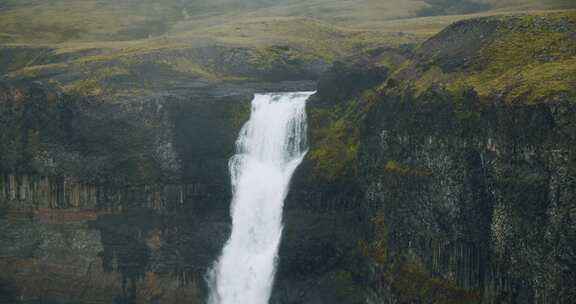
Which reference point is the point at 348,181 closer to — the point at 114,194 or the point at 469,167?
the point at 469,167

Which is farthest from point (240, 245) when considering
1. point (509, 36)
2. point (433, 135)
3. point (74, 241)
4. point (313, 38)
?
point (313, 38)

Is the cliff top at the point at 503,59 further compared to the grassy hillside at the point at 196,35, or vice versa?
the grassy hillside at the point at 196,35

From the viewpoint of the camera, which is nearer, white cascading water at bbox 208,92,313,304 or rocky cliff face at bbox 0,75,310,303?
white cascading water at bbox 208,92,313,304

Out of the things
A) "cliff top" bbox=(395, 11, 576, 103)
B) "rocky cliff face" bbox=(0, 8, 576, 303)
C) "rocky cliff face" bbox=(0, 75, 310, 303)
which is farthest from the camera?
"rocky cliff face" bbox=(0, 75, 310, 303)

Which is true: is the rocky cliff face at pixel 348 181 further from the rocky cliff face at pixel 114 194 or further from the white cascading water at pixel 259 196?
the white cascading water at pixel 259 196

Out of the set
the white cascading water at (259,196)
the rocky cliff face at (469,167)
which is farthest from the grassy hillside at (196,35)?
the rocky cliff face at (469,167)

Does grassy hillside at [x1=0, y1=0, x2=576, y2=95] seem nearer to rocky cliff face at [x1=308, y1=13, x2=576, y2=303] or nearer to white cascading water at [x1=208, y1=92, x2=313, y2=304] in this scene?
white cascading water at [x1=208, y1=92, x2=313, y2=304]

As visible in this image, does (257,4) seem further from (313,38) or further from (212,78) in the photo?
(212,78)

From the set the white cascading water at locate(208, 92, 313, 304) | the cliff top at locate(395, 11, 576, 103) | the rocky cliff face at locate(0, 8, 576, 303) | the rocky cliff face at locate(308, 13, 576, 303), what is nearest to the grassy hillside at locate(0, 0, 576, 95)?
the rocky cliff face at locate(0, 8, 576, 303)

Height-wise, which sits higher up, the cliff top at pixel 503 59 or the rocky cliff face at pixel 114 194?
the cliff top at pixel 503 59

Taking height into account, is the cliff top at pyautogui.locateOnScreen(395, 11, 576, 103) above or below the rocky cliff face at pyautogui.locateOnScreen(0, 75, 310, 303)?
above
